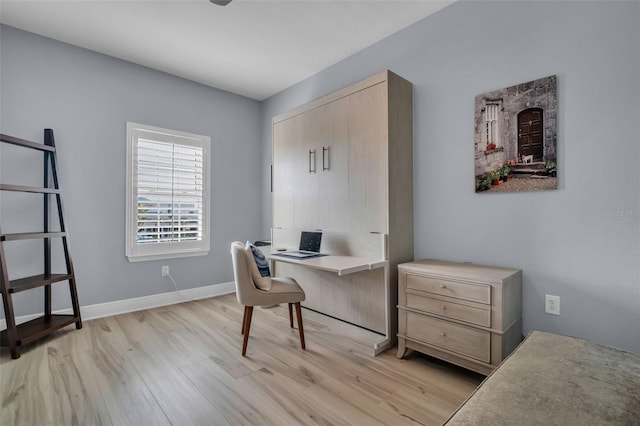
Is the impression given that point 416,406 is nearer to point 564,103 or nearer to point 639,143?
point 639,143

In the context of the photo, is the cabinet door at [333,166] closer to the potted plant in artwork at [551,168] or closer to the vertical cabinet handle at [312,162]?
the vertical cabinet handle at [312,162]

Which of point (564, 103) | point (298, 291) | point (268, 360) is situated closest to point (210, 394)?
point (268, 360)

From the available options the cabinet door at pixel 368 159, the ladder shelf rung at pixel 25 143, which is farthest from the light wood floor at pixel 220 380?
the ladder shelf rung at pixel 25 143

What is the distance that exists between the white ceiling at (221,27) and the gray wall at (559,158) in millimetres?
453

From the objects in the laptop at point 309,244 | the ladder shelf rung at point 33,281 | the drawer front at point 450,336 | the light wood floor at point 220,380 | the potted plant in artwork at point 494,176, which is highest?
the potted plant in artwork at point 494,176

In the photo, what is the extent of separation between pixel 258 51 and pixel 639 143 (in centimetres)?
305

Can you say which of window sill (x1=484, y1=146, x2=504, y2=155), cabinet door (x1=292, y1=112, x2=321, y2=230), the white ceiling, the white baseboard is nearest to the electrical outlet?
window sill (x1=484, y1=146, x2=504, y2=155)

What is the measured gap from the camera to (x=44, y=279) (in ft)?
8.31

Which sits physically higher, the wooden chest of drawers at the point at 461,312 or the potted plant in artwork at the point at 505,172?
the potted plant in artwork at the point at 505,172

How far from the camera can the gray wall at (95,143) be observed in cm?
270

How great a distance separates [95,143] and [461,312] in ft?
11.9

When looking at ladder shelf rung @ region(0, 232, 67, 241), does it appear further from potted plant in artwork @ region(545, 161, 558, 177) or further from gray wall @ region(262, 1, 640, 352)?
potted plant in artwork @ region(545, 161, 558, 177)

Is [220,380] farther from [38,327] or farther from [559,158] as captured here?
[559,158]

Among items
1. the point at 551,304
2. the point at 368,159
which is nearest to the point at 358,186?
the point at 368,159
